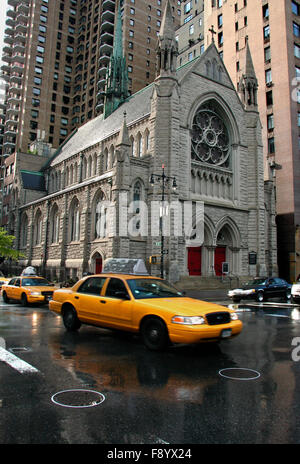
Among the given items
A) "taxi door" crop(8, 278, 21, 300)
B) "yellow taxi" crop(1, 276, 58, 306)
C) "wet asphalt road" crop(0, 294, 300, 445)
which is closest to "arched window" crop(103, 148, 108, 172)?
"yellow taxi" crop(1, 276, 58, 306)

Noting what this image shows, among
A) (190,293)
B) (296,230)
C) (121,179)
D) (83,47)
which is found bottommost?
(190,293)

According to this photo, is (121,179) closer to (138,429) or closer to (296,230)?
(296,230)

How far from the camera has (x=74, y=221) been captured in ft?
112

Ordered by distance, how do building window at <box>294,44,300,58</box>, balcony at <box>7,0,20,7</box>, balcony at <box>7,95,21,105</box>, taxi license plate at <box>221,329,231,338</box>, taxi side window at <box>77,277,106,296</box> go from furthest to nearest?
balcony at <box>7,0,20,7</box> → balcony at <box>7,95,21,105</box> → building window at <box>294,44,300,58</box> → taxi side window at <box>77,277,106,296</box> → taxi license plate at <box>221,329,231,338</box>

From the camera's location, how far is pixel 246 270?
32.4 meters

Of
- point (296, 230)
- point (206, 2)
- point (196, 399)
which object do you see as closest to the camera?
point (196, 399)

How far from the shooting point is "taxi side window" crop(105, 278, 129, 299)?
7793mm

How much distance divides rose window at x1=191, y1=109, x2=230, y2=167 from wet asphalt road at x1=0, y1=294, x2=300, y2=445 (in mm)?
26241

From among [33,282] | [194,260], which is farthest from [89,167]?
[33,282]

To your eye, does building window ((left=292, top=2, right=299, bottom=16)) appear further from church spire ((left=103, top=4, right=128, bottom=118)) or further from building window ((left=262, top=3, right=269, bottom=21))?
church spire ((left=103, top=4, right=128, bottom=118))

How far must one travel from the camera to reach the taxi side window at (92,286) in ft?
28.6

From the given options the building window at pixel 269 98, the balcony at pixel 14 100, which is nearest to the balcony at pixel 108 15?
the balcony at pixel 14 100

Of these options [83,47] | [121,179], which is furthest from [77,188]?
[83,47]
